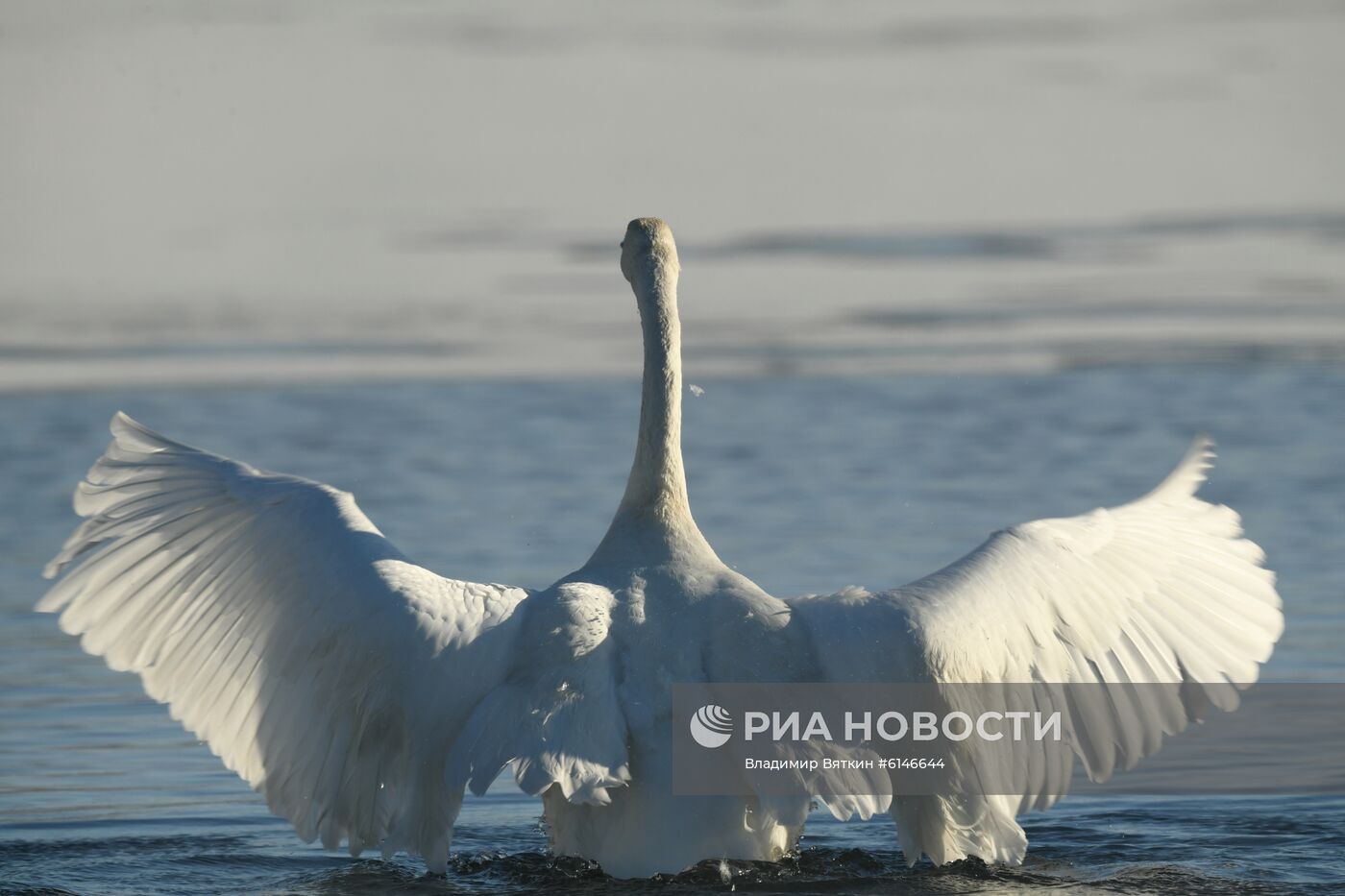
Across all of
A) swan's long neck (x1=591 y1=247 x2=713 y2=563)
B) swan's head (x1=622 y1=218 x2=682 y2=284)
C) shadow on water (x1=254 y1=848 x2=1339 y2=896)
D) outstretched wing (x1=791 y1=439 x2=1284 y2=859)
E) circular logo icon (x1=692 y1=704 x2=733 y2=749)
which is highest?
swan's head (x1=622 y1=218 x2=682 y2=284)

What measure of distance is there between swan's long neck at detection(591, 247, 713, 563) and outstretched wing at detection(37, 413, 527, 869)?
804mm

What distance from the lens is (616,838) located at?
7676 millimetres

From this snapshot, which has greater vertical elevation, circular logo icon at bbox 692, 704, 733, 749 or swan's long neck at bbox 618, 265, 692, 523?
swan's long neck at bbox 618, 265, 692, 523

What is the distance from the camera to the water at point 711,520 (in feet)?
28.2

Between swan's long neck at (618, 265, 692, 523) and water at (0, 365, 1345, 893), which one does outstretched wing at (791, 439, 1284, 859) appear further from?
swan's long neck at (618, 265, 692, 523)

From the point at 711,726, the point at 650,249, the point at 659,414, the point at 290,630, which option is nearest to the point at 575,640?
the point at 711,726

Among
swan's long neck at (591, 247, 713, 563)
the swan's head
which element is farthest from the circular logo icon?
the swan's head

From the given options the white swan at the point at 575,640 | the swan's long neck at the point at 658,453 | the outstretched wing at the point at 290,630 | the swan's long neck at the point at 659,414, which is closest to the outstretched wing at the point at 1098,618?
the white swan at the point at 575,640

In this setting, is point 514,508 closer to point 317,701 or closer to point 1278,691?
point 1278,691

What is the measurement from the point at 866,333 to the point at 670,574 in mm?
12704

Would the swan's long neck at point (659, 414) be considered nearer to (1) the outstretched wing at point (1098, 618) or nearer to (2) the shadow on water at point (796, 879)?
(1) the outstretched wing at point (1098, 618)

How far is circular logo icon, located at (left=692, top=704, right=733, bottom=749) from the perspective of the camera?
7332 mm

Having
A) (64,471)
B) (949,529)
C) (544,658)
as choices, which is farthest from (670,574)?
(64,471)

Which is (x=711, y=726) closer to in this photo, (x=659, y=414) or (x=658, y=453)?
(x=658, y=453)
